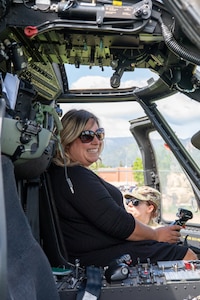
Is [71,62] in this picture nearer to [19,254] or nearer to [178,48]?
[178,48]

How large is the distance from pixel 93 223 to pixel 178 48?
96cm

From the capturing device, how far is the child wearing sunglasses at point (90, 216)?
2031 millimetres

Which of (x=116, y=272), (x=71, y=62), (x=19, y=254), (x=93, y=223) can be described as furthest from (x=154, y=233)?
(x=19, y=254)

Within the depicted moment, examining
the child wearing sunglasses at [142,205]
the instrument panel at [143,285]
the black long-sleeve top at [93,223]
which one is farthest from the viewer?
the child wearing sunglasses at [142,205]

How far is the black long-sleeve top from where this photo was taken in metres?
2.03

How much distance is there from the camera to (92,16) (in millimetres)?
1594

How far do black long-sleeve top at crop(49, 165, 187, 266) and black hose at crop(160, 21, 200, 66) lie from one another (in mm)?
813

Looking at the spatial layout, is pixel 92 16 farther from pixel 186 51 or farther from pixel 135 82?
pixel 135 82

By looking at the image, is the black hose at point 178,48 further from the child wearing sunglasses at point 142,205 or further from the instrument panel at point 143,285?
the child wearing sunglasses at point 142,205

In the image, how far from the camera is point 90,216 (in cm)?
203

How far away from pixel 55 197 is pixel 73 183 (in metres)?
0.13

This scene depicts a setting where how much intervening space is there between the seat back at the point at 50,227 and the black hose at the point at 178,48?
3.14 feet

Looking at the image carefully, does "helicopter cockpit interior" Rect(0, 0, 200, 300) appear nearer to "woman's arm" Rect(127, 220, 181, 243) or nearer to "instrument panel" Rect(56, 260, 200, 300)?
"instrument panel" Rect(56, 260, 200, 300)

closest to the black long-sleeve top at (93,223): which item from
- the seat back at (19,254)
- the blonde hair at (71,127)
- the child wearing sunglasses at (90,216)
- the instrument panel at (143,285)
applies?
the child wearing sunglasses at (90,216)
